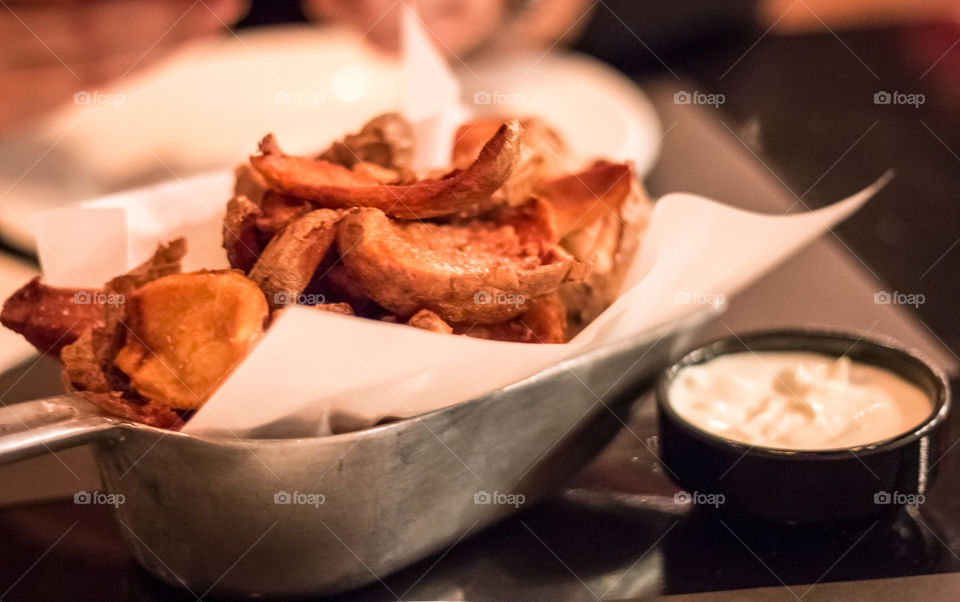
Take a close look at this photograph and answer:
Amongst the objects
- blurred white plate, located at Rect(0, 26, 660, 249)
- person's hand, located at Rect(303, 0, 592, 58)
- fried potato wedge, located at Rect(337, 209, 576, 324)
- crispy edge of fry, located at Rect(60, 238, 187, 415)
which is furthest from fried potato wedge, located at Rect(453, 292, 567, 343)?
person's hand, located at Rect(303, 0, 592, 58)

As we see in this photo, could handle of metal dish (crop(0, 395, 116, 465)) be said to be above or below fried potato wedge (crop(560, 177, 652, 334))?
below

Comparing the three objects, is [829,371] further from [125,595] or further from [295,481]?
[125,595]

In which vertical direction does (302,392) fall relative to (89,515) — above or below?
above

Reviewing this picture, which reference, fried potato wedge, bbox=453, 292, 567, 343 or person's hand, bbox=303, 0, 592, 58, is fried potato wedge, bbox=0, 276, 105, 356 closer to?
fried potato wedge, bbox=453, 292, 567, 343

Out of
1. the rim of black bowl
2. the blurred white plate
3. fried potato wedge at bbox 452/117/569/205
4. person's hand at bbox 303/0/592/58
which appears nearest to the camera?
the rim of black bowl

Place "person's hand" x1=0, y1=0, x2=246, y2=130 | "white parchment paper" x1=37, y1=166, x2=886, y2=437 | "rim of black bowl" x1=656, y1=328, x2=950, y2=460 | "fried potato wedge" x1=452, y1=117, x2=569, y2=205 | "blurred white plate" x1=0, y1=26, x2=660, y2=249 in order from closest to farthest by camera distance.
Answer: "white parchment paper" x1=37, y1=166, x2=886, y2=437 → "rim of black bowl" x1=656, y1=328, x2=950, y2=460 → "fried potato wedge" x1=452, y1=117, x2=569, y2=205 → "person's hand" x1=0, y1=0, x2=246, y2=130 → "blurred white plate" x1=0, y1=26, x2=660, y2=249

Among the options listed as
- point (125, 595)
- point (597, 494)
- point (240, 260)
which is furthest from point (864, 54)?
point (125, 595)
